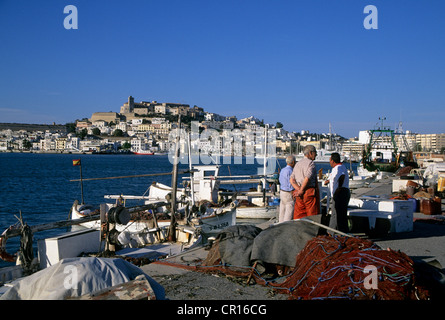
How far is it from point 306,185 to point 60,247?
15.6 feet

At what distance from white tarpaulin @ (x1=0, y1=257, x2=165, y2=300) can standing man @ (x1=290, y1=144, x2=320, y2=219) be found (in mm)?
4231

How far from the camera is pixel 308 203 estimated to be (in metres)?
7.32

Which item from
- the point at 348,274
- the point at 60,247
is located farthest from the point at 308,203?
the point at 60,247

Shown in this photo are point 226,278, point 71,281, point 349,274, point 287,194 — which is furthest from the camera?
point 287,194

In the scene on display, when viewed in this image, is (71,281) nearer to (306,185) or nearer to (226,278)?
(226,278)

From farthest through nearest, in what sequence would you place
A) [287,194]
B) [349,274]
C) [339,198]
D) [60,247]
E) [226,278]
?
[60,247]
[287,194]
[339,198]
[226,278]
[349,274]

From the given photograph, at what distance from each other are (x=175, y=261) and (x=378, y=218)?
13.4 ft

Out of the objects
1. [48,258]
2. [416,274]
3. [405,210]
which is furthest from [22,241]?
[405,210]

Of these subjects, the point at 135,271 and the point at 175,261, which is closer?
the point at 135,271

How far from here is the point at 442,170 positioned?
78.5 ft

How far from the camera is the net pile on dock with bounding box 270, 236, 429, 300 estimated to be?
4.29m

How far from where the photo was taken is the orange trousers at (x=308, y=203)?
729 cm

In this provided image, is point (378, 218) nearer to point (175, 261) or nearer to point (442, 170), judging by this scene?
point (175, 261)

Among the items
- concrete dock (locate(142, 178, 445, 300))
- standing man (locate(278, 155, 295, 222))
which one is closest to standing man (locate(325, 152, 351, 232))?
standing man (locate(278, 155, 295, 222))
